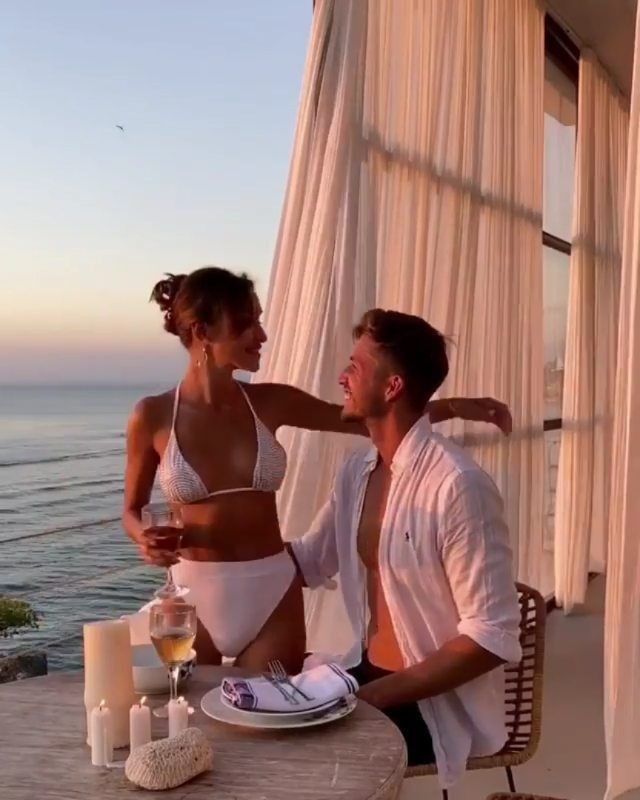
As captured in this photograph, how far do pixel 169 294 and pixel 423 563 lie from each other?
91cm

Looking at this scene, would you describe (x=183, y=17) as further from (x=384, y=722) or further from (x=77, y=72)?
(x=384, y=722)

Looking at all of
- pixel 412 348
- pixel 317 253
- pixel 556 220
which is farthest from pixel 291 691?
pixel 556 220

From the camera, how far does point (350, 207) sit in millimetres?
2783

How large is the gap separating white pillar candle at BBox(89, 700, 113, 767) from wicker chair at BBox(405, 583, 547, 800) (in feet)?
2.92

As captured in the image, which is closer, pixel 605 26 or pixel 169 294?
pixel 169 294

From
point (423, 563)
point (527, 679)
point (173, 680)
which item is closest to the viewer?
point (173, 680)

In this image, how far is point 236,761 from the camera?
1271 mm

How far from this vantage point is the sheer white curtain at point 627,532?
2.32m

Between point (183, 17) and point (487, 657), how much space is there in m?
11.9

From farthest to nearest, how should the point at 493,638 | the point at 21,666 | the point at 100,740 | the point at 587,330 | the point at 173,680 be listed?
the point at 21,666 → the point at 587,330 → the point at 493,638 → the point at 173,680 → the point at 100,740

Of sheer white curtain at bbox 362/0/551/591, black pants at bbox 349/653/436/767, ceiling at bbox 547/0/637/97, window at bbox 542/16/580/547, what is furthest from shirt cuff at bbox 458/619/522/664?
ceiling at bbox 547/0/637/97

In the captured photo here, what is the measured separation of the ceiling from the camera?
459 cm

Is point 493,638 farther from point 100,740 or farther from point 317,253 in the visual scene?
point 317,253

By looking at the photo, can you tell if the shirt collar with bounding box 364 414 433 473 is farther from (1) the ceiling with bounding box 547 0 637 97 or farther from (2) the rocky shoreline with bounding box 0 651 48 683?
(2) the rocky shoreline with bounding box 0 651 48 683
